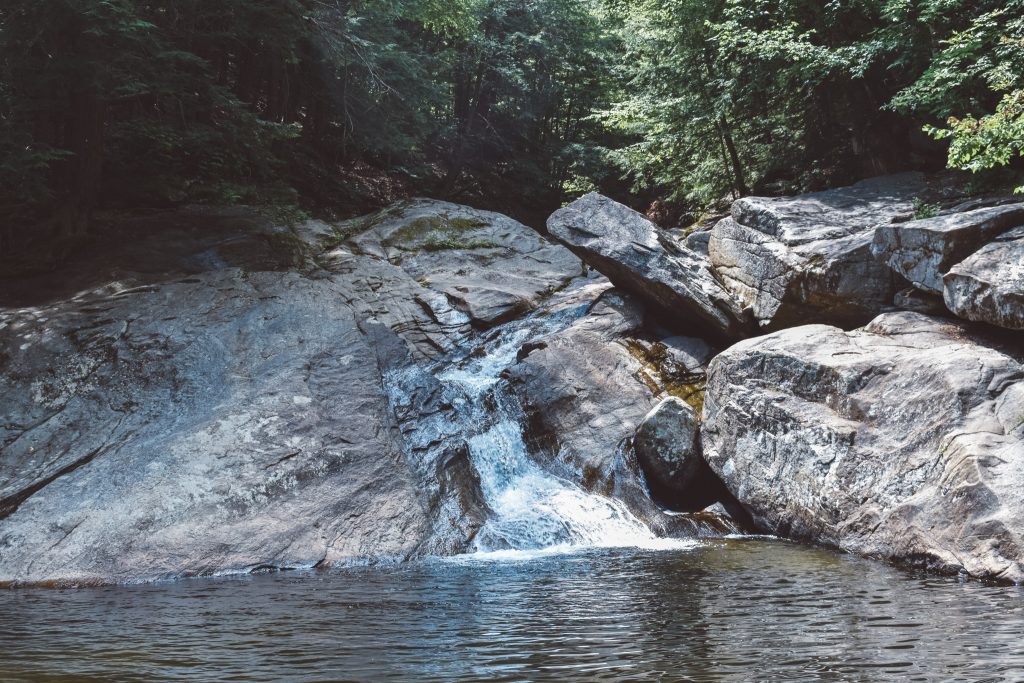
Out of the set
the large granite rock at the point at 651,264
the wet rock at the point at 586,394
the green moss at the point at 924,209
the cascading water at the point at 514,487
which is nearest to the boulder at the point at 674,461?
the wet rock at the point at 586,394

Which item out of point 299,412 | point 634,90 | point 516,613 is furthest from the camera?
point 634,90

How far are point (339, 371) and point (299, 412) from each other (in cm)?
126

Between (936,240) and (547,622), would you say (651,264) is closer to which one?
(936,240)

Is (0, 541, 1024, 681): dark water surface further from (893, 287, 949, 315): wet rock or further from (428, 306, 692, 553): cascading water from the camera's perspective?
(893, 287, 949, 315): wet rock

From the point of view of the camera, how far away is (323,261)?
16422 mm

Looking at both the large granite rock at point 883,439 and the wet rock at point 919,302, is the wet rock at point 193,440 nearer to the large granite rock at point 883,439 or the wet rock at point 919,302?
the large granite rock at point 883,439

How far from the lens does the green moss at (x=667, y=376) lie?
41.1 feet

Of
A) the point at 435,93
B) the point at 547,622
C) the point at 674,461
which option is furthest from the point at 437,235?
the point at 547,622

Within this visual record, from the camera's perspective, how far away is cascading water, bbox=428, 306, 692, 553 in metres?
9.98

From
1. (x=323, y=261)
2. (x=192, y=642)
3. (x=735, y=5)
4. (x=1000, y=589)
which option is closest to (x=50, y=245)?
(x=323, y=261)

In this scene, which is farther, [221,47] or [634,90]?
[634,90]

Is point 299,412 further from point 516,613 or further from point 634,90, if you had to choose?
point 634,90

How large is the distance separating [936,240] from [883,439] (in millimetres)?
3139

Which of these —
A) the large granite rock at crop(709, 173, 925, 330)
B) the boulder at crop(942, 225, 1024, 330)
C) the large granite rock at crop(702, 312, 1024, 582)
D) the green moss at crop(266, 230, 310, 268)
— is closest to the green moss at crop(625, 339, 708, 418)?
the large granite rock at crop(702, 312, 1024, 582)
